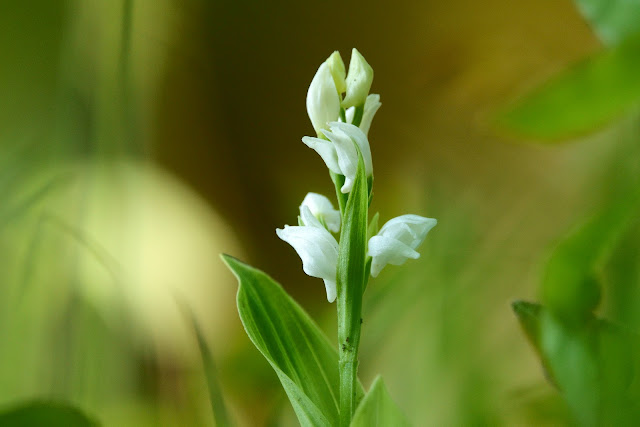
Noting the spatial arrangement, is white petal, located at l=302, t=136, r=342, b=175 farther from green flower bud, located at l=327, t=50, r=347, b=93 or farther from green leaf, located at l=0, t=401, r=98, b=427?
green leaf, located at l=0, t=401, r=98, b=427

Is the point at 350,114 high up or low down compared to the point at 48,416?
up

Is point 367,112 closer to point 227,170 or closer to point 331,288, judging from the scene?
point 331,288

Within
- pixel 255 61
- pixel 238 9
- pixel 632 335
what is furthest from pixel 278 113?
pixel 632 335

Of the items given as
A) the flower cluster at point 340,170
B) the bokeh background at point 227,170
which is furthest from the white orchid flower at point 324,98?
the bokeh background at point 227,170

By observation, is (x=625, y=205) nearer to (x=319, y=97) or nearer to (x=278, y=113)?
(x=319, y=97)

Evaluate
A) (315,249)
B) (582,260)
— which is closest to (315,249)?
(315,249)

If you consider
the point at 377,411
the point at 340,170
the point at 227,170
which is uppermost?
the point at 227,170

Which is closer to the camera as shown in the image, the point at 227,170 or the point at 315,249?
the point at 315,249
